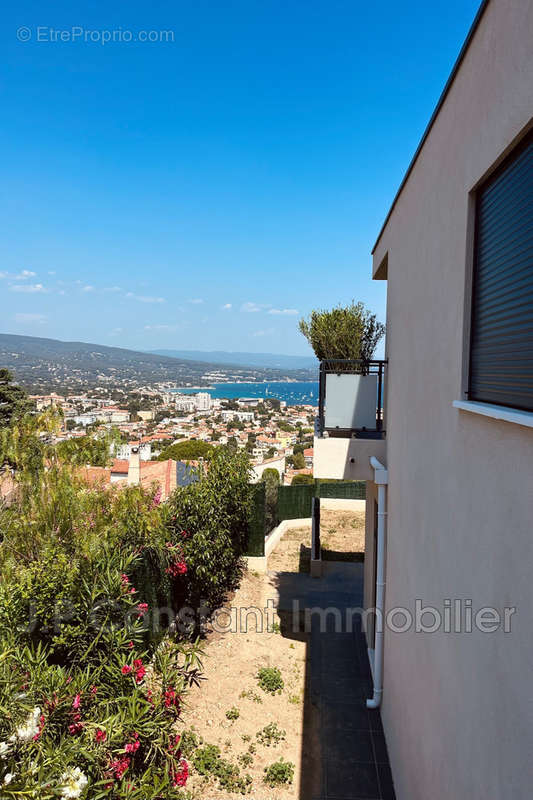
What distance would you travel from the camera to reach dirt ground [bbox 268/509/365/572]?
12289 millimetres

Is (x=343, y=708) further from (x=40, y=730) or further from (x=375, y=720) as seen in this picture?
(x=40, y=730)

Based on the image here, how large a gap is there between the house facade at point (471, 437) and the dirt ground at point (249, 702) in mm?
1592

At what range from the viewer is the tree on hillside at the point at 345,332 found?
7.78 meters

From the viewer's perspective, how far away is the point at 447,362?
3.06 meters

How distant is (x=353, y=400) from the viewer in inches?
268

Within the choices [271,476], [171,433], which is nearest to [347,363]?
[271,476]

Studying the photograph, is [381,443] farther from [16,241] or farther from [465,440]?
[16,241]

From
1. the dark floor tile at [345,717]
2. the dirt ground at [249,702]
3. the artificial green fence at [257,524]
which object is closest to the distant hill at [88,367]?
the artificial green fence at [257,524]

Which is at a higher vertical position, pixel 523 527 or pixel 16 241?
pixel 16 241

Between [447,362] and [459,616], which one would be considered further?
[447,362]

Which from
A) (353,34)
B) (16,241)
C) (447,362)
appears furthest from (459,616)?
(16,241)

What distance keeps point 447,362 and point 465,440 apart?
2.50 ft

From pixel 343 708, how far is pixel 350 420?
4.22 m

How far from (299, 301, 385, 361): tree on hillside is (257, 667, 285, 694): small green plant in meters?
5.39
